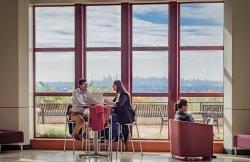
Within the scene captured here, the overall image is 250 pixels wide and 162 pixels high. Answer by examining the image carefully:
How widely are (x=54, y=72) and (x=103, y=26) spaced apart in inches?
60.0

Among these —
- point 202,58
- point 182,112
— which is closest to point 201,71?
point 202,58

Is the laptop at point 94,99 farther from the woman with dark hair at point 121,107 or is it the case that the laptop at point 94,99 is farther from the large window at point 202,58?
the large window at point 202,58

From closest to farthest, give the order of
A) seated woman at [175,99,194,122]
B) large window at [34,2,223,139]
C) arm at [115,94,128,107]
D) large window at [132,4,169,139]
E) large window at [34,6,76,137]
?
seated woman at [175,99,194,122] < arm at [115,94,128,107] < large window at [34,2,223,139] < large window at [132,4,169,139] < large window at [34,6,76,137]

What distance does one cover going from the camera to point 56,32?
11.7m

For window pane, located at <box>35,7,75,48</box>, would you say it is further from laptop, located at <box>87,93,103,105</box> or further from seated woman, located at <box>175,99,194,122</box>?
seated woman, located at <box>175,99,194,122</box>

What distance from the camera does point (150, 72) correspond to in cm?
1143

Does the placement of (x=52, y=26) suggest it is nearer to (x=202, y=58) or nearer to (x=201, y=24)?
(x=201, y=24)

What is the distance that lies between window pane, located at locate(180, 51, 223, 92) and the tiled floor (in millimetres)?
1634

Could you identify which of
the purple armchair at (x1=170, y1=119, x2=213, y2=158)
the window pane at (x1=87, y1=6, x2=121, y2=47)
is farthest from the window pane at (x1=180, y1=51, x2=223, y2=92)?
the purple armchair at (x1=170, y1=119, x2=213, y2=158)

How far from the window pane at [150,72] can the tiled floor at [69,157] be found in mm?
1580

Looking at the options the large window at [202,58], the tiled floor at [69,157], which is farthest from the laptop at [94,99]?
the large window at [202,58]

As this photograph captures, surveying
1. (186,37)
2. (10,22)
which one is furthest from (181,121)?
(10,22)

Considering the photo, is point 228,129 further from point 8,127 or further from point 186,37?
point 8,127

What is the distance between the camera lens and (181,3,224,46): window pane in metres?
11.1
